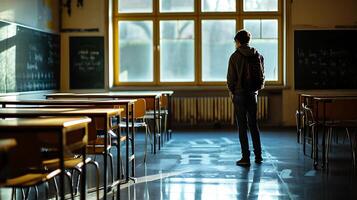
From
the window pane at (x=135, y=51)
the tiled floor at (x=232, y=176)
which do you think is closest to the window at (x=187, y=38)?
the window pane at (x=135, y=51)

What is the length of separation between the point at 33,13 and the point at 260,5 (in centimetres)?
424

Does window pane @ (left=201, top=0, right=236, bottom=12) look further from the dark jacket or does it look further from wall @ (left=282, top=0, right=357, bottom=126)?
the dark jacket

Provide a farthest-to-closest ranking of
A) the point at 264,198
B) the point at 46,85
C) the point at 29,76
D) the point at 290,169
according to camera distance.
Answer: the point at 46,85 < the point at 29,76 < the point at 290,169 < the point at 264,198

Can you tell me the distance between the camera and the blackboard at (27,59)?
22.4ft

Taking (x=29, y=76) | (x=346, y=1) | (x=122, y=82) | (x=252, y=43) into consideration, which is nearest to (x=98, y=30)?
(x=122, y=82)

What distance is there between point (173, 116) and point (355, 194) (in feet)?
19.5

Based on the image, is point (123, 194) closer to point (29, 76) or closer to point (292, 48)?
point (29, 76)

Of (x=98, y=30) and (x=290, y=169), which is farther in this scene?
(x=98, y=30)

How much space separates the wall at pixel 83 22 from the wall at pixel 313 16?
3394 millimetres

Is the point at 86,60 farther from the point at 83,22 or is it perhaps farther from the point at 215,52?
the point at 215,52

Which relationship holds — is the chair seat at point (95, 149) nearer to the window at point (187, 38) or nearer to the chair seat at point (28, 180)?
the chair seat at point (28, 180)

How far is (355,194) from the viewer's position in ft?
12.8

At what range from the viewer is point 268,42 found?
9.83 m

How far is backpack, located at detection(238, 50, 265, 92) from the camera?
525cm
